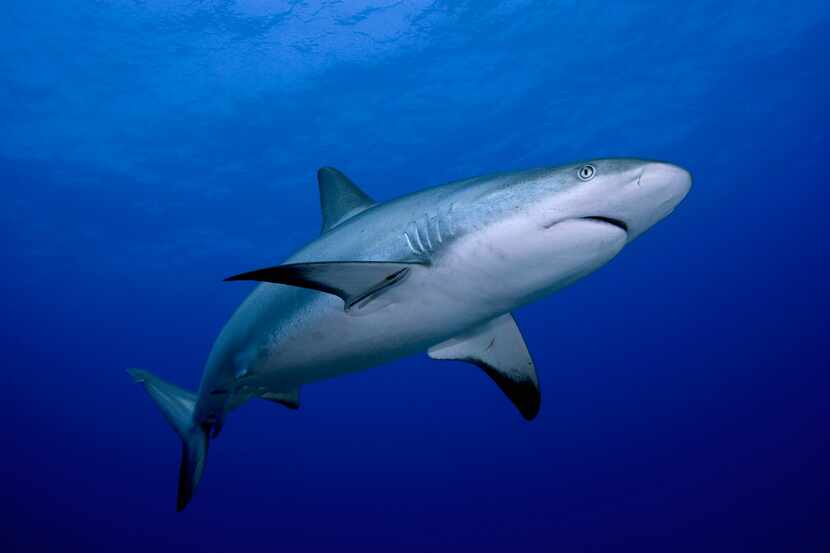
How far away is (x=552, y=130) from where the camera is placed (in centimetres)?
2189

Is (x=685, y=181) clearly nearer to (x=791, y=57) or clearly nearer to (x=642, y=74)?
(x=642, y=74)

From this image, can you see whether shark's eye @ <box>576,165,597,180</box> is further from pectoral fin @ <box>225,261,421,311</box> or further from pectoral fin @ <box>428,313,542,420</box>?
pectoral fin @ <box>428,313,542,420</box>

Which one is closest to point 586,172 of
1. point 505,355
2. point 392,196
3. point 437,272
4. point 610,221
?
point 610,221

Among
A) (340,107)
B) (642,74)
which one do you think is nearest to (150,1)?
(340,107)

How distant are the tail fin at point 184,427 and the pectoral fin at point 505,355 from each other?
248cm

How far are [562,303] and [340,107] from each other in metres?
36.5

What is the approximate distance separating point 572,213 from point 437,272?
30.5 inches

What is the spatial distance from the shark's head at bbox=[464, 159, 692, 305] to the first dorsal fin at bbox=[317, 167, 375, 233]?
5.93ft

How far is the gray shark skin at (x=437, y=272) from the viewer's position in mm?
2262

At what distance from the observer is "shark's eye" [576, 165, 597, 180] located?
2.18 metres

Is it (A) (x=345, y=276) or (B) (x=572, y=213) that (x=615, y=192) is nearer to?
(B) (x=572, y=213)

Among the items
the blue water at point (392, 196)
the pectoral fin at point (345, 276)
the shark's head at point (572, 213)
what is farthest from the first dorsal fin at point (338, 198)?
the blue water at point (392, 196)

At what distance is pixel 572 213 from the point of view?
7.44ft

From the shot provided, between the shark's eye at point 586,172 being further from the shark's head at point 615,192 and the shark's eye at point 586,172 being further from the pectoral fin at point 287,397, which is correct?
the pectoral fin at point 287,397
